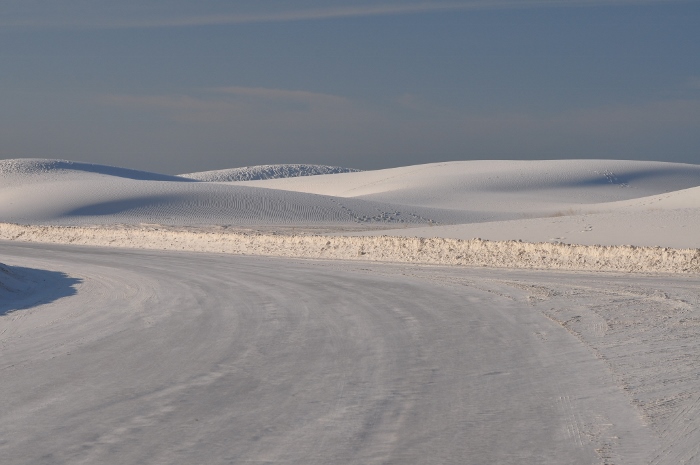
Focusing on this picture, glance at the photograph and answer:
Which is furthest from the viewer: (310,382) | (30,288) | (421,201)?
(421,201)

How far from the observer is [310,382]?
27.8 feet

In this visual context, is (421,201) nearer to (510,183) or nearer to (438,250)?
(510,183)

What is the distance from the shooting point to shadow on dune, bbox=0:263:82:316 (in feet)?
52.7

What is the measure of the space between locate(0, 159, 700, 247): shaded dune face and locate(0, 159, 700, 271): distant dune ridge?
0.13 meters

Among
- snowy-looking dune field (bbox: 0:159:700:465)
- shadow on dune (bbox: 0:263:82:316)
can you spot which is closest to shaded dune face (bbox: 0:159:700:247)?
snowy-looking dune field (bbox: 0:159:700:465)

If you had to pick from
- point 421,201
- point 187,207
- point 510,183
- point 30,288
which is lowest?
point 30,288

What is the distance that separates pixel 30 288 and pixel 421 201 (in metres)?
90.8

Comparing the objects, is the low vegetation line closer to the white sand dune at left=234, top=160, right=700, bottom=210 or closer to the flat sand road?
the flat sand road

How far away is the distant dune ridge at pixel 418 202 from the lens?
37094 mm

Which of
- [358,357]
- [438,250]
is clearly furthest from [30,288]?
[438,250]

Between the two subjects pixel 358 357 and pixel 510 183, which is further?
pixel 510 183

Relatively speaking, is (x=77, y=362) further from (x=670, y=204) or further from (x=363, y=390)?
(x=670, y=204)

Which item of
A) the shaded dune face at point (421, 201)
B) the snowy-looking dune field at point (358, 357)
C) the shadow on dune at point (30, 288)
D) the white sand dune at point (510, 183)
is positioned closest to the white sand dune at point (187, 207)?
the shaded dune face at point (421, 201)

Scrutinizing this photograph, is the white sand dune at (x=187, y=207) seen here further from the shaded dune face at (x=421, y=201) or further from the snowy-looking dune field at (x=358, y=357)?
the snowy-looking dune field at (x=358, y=357)
